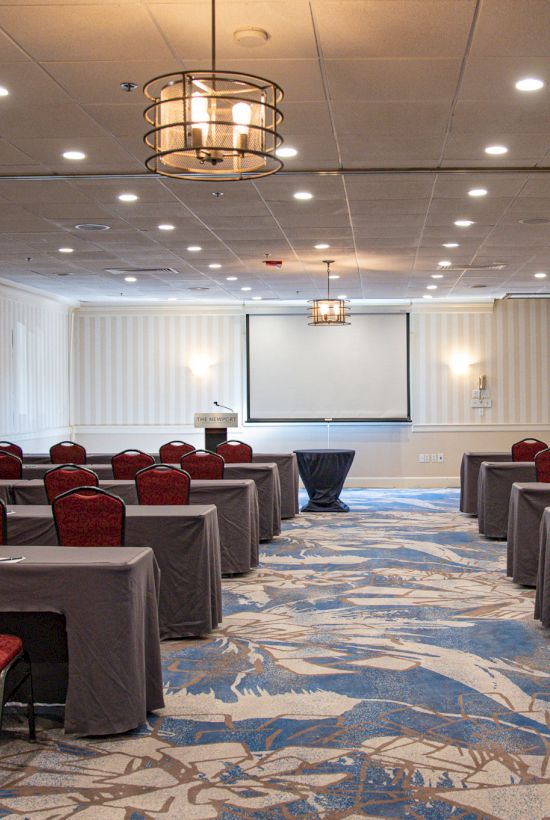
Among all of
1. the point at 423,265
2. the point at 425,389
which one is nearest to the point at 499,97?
the point at 423,265

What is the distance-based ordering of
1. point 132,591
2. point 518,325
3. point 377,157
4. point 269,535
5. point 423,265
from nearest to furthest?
point 132,591, point 377,157, point 269,535, point 423,265, point 518,325

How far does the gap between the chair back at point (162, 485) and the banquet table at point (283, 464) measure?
4.24 metres

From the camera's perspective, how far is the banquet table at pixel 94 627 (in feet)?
14.9

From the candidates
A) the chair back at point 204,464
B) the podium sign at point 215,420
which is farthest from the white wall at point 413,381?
the chair back at point 204,464

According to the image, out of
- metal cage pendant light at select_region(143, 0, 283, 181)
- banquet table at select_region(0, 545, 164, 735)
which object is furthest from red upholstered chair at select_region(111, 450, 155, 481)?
metal cage pendant light at select_region(143, 0, 283, 181)

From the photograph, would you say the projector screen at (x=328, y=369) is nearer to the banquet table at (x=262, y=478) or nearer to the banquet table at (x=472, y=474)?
the banquet table at (x=472, y=474)

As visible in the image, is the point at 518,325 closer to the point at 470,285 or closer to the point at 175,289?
the point at 470,285

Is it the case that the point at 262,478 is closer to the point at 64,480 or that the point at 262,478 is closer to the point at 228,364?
the point at 64,480

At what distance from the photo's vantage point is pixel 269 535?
1099cm

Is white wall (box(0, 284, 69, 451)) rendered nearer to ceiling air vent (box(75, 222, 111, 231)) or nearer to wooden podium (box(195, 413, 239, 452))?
wooden podium (box(195, 413, 239, 452))

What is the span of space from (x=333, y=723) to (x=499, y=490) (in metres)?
6.75

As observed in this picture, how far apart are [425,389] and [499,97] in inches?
497

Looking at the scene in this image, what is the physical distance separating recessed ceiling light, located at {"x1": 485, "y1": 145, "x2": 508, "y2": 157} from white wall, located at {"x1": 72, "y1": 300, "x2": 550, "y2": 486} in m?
11.1

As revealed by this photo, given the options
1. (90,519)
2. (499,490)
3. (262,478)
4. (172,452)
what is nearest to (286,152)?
(90,519)
